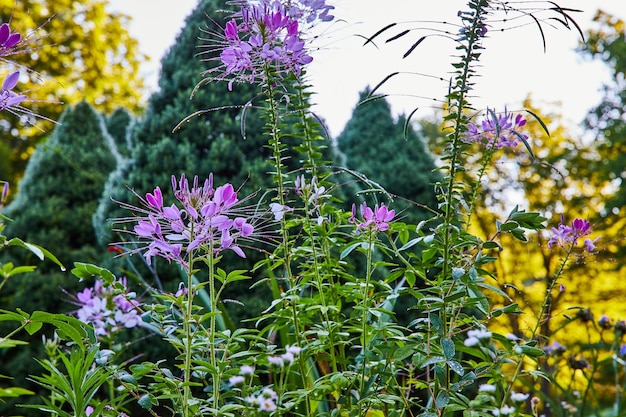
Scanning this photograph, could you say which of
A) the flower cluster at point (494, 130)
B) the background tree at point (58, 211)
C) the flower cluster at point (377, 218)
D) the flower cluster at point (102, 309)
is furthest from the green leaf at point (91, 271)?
the background tree at point (58, 211)

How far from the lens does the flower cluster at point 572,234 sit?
1.89 m

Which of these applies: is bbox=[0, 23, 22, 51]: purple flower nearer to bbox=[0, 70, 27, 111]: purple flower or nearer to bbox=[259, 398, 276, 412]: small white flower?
bbox=[0, 70, 27, 111]: purple flower

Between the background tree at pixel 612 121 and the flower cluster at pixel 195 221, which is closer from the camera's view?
the flower cluster at pixel 195 221

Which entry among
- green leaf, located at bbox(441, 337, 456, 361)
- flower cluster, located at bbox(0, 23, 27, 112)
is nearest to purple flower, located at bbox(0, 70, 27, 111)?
flower cluster, located at bbox(0, 23, 27, 112)

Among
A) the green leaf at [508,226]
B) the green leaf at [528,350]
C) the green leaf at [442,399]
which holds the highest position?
the green leaf at [508,226]

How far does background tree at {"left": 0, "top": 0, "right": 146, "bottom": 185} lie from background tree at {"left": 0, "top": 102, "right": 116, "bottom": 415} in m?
10.4

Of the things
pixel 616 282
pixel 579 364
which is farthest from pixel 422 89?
pixel 616 282

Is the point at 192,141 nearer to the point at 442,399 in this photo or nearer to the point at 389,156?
the point at 389,156

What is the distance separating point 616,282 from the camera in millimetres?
12531

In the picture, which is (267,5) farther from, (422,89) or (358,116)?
(358,116)

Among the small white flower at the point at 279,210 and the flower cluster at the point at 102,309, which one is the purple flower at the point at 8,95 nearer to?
the small white flower at the point at 279,210

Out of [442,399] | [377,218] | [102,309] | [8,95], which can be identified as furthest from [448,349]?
[102,309]

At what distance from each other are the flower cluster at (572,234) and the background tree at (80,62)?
15475 mm

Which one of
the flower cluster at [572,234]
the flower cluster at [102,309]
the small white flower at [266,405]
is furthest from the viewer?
the flower cluster at [102,309]
